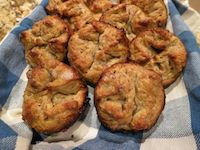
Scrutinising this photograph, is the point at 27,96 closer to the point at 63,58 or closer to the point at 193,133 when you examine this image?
the point at 63,58

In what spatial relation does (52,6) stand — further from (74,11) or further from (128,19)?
(128,19)

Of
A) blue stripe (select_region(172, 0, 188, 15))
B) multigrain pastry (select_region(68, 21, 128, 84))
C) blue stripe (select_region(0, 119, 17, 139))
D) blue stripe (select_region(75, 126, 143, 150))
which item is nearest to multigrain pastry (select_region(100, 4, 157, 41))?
multigrain pastry (select_region(68, 21, 128, 84))

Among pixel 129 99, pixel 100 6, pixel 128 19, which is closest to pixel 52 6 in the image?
pixel 100 6

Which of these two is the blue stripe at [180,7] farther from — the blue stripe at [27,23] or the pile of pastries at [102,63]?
the blue stripe at [27,23]

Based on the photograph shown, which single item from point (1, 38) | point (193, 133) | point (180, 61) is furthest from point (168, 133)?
point (1, 38)

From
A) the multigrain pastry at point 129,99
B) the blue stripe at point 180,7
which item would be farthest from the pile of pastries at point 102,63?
the blue stripe at point 180,7
